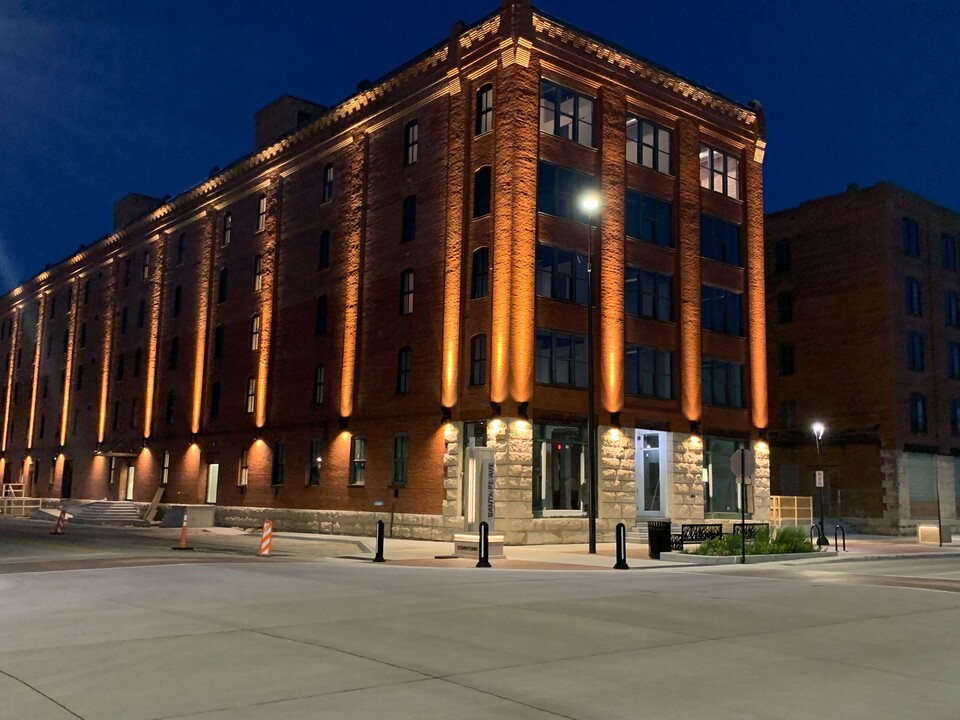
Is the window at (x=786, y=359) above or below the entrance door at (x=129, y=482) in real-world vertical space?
above

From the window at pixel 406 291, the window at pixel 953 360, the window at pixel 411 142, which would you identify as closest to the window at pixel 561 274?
the window at pixel 406 291

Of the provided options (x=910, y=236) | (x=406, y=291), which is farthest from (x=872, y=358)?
(x=406, y=291)

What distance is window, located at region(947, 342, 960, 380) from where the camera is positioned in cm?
5216

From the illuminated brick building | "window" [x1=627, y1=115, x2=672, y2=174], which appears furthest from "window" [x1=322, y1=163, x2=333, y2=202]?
"window" [x1=627, y1=115, x2=672, y2=174]

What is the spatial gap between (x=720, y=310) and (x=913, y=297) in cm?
1723

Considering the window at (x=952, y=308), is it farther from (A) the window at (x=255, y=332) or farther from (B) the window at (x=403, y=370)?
(A) the window at (x=255, y=332)

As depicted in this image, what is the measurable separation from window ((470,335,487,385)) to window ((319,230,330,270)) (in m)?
11.7

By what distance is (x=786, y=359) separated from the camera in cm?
5509

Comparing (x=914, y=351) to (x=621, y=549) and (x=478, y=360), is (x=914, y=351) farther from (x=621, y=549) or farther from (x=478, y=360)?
(x=621, y=549)

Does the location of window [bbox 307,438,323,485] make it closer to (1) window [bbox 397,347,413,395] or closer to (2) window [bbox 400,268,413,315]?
(1) window [bbox 397,347,413,395]

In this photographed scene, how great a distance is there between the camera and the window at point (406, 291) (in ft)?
122

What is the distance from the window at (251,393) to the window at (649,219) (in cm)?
2050

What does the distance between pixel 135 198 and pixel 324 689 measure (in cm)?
6577

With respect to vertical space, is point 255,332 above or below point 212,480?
above
